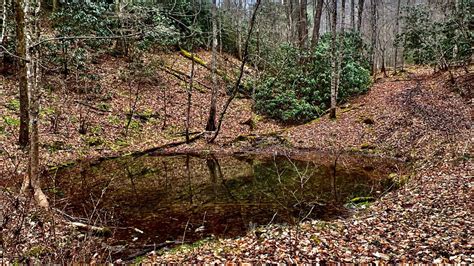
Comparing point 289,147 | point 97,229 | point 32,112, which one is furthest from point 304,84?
point 97,229

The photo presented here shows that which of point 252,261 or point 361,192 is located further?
point 361,192

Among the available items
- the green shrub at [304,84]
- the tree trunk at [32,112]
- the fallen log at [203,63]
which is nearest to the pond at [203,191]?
the tree trunk at [32,112]

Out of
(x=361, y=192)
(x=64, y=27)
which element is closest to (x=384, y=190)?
(x=361, y=192)

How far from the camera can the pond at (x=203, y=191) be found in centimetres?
754

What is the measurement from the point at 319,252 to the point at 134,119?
14.5 metres

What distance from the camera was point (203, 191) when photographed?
1030 centimetres

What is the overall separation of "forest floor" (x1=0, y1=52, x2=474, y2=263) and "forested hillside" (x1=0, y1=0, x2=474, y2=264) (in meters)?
0.06

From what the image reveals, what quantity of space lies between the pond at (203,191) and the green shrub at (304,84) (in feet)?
20.9

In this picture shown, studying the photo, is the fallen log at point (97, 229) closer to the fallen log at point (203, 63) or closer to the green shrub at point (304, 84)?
the green shrub at point (304, 84)

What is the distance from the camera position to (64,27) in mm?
18719

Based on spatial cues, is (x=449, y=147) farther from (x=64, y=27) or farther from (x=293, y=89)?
(x=64, y=27)

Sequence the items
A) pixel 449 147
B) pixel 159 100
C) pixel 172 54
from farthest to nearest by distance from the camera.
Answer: pixel 172 54 → pixel 159 100 → pixel 449 147

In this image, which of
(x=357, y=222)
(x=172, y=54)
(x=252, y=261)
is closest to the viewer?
(x=252, y=261)

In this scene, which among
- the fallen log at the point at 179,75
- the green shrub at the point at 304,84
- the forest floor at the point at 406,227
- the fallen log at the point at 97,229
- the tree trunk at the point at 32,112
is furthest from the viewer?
the fallen log at the point at 179,75
